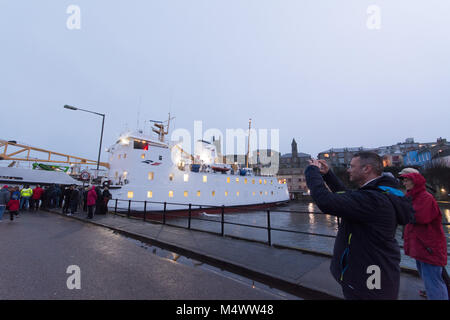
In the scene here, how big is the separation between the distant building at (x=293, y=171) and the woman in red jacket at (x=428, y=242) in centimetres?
7635

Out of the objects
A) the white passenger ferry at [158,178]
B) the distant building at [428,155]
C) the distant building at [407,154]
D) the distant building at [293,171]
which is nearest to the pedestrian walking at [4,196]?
the white passenger ferry at [158,178]

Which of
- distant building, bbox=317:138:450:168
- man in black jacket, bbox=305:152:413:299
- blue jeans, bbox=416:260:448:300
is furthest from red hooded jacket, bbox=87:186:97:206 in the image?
distant building, bbox=317:138:450:168

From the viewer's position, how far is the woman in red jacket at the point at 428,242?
104 inches

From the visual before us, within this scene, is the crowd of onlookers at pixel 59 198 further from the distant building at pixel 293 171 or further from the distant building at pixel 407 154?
the distant building at pixel 293 171

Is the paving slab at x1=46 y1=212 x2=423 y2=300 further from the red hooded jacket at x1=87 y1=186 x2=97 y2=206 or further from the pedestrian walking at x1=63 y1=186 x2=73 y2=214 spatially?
the pedestrian walking at x1=63 y1=186 x2=73 y2=214

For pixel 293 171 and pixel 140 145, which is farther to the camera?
pixel 293 171

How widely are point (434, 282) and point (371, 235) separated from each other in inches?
74.7

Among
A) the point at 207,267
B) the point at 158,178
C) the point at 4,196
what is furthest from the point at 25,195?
the point at 207,267

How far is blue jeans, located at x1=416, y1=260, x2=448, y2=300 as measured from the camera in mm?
2580

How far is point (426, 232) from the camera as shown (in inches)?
108

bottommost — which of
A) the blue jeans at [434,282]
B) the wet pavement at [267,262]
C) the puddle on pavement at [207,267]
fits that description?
the puddle on pavement at [207,267]

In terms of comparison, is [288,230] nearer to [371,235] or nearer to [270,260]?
[270,260]
